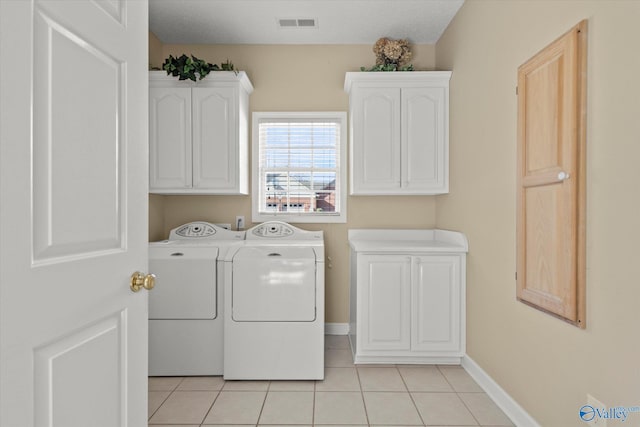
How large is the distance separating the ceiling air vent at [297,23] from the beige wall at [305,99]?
332 millimetres

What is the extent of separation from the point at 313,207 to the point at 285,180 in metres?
0.38

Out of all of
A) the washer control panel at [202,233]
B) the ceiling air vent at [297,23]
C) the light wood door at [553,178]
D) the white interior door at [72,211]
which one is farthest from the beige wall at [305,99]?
the white interior door at [72,211]

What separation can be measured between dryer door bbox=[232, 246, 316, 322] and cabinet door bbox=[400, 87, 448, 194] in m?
1.23

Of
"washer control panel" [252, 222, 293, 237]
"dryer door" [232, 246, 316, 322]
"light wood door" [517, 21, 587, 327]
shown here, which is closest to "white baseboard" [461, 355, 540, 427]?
"light wood door" [517, 21, 587, 327]

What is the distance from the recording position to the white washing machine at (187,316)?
2729 mm

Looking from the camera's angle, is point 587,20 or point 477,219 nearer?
point 587,20

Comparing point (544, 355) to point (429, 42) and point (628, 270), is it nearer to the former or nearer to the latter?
point (628, 270)

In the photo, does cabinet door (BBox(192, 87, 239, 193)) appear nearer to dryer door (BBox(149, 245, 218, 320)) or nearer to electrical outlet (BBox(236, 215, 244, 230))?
electrical outlet (BBox(236, 215, 244, 230))

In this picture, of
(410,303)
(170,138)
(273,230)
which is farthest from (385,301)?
(170,138)

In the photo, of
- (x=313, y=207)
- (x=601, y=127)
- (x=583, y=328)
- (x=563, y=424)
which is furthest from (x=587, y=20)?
(x=313, y=207)

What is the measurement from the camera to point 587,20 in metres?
1.55

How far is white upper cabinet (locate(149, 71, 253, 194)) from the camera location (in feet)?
10.4

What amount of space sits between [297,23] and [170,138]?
1.47m
